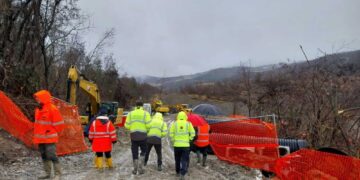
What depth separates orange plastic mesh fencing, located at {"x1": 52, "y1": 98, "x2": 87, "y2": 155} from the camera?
13958 mm

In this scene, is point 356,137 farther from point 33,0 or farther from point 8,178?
point 33,0

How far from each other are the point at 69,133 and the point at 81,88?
6868 mm

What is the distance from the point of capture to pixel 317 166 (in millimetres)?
9289

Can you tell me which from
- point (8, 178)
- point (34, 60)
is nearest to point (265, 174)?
point (8, 178)

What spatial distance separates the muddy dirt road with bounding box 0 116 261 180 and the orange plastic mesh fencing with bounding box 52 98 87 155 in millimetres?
397

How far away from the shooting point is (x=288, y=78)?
1719cm

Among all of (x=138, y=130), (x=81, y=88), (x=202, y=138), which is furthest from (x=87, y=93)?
(x=138, y=130)

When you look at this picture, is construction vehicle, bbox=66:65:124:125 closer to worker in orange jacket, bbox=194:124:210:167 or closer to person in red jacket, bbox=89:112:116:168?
worker in orange jacket, bbox=194:124:210:167

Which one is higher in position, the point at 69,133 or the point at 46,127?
the point at 46,127

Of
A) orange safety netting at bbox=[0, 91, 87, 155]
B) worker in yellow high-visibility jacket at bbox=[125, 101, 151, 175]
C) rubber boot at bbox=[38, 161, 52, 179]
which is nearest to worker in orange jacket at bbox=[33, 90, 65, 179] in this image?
rubber boot at bbox=[38, 161, 52, 179]

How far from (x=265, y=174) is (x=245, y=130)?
3.80 meters

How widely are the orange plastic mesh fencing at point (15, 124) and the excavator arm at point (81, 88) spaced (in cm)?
532

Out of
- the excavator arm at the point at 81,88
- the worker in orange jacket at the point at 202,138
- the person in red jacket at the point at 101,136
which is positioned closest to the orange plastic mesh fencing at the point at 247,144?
the worker in orange jacket at the point at 202,138

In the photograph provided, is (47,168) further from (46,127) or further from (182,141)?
(182,141)
